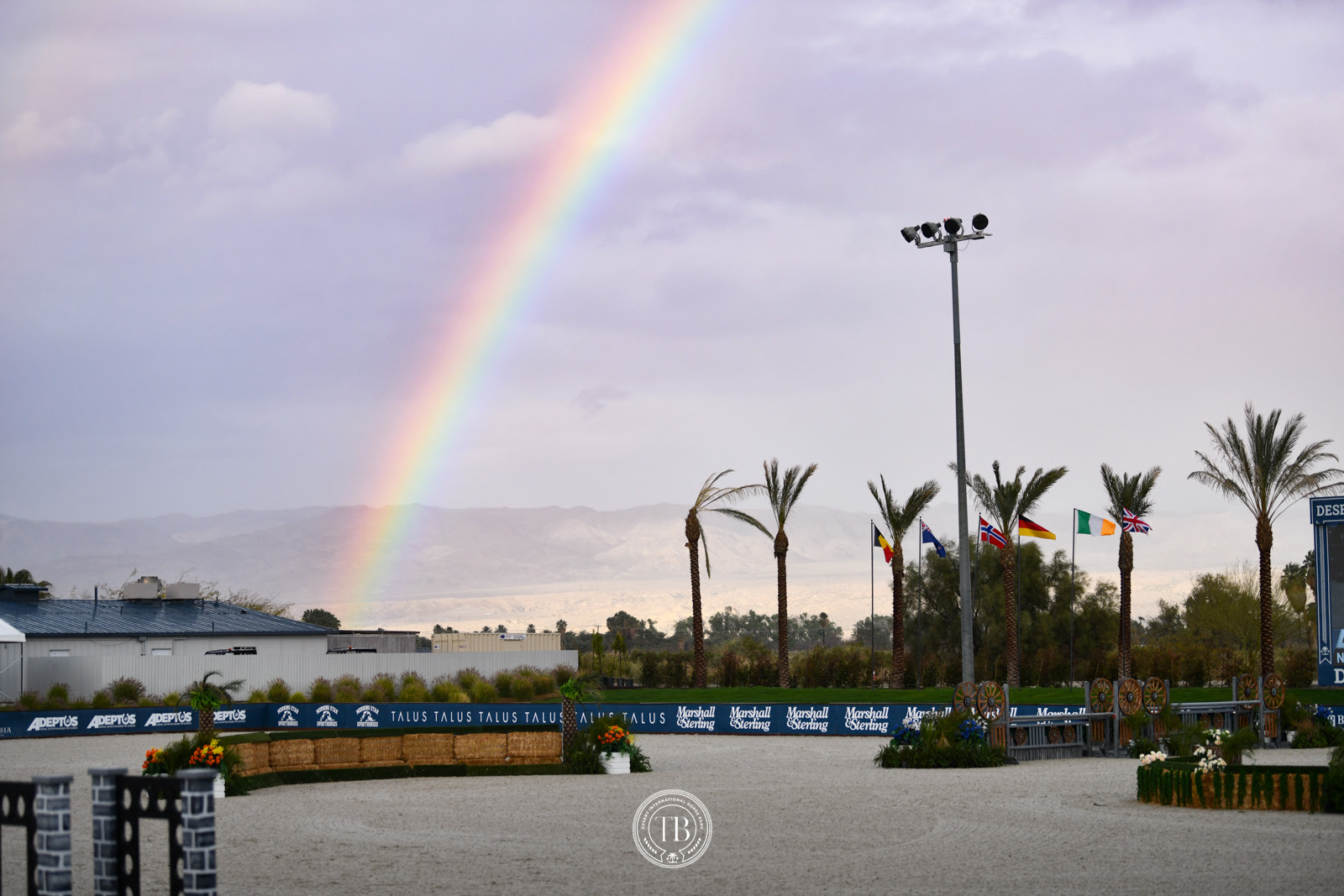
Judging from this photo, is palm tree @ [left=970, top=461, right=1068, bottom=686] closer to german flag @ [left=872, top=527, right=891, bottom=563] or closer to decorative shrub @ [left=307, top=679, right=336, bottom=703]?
german flag @ [left=872, top=527, right=891, bottom=563]

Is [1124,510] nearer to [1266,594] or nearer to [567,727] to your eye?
[1266,594]

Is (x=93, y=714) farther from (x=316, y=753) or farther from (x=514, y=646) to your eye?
(x=514, y=646)

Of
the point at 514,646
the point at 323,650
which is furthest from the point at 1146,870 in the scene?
the point at 514,646

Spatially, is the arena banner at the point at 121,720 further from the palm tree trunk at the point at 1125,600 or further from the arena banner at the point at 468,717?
the palm tree trunk at the point at 1125,600

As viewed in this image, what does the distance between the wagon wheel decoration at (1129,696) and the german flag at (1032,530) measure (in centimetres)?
1303

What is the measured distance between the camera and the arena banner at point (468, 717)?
3831 cm

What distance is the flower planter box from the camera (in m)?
25.8

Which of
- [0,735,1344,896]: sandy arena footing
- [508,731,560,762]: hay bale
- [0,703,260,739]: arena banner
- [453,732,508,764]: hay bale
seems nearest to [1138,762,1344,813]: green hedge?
[0,735,1344,896]: sandy arena footing

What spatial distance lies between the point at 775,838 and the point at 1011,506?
38.3 metres

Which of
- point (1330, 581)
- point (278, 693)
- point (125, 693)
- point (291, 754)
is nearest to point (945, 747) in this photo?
point (291, 754)

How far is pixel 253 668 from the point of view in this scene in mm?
→ 57250

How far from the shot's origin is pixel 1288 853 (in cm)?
1388

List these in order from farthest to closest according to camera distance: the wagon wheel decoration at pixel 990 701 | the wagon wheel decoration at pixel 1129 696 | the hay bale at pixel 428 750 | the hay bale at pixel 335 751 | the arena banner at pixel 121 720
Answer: the arena banner at pixel 121 720, the wagon wheel decoration at pixel 1129 696, the wagon wheel decoration at pixel 990 701, the hay bale at pixel 428 750, the hay bale at pixel 335 751

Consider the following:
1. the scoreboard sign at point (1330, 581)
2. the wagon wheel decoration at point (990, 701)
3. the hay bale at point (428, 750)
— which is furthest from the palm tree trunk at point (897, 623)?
the hay bale at point (428, 750)
